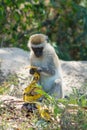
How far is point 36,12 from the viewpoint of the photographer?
11.7m

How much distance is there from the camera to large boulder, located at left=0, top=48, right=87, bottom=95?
8.99m

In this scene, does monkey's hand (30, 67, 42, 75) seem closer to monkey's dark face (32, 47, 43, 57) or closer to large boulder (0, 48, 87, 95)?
monkey's dark face (32, 47, 43, 57)

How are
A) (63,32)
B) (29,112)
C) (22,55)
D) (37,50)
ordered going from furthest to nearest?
(63,32), (22,55), (37,50), (29,112)

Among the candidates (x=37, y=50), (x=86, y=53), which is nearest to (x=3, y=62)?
(x=37, y=50)

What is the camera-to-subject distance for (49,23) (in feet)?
45.0

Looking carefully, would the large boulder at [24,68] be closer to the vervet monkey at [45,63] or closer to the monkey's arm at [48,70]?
the vervet monkey at [45,63]

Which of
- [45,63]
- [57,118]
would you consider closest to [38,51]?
[45,63]

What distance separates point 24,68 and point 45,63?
1.34m

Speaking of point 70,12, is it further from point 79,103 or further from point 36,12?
point 79,103

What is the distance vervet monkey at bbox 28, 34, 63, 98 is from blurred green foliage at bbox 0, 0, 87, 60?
2912 millimetres

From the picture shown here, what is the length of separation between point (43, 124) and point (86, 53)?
27.8 ft

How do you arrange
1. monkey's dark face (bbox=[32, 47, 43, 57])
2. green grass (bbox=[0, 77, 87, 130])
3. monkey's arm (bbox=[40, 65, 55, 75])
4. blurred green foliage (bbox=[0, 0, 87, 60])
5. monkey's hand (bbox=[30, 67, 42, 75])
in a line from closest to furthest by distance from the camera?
green grass (bbox=[0, 77, 87, 130]) < monkey's hand (bbox=[30, 67, 42, 75]) < monkey's dark face (bbox=[32, 47, 43, 57]) < monkey's arm (bbox=[40, 65, 55, 75]) < blurred green foliage (bbox=[0, 0, 87, 60])

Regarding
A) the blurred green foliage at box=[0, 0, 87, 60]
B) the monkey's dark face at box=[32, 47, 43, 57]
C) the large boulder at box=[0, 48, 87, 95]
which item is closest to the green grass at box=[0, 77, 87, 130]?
the monkey's dark face at box=[32, 47, 43, 57]

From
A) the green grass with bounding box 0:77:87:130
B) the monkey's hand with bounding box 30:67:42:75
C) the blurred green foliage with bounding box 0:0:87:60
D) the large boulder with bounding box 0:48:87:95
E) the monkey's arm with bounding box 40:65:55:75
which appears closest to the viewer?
the green grass with bounding box 0:77:87:130
